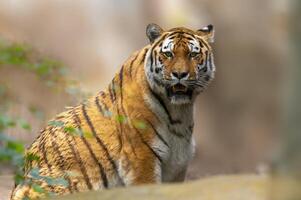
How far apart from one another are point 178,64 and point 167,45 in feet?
0.78

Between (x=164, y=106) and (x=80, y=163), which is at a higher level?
(x=164, y=106)

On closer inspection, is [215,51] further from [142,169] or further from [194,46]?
[142,169]

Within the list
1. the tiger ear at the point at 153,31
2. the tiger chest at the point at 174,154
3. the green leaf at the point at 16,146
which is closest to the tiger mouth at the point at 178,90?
the tiger chest at the point at 174,154

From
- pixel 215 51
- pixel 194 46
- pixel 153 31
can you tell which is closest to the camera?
pixel 194 46

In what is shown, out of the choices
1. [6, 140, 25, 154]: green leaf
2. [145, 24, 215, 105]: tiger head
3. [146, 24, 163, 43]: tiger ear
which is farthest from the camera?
[146, 24, 163, 43]: tiger ear

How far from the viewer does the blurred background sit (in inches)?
466

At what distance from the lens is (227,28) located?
40.7 ft

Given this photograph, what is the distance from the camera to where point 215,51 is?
41.1ft

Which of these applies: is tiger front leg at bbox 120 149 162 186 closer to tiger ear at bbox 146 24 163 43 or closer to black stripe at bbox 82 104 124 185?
black stripe at bbox 82 104 124 185

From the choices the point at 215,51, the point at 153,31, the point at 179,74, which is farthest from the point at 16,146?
the point at 215,51

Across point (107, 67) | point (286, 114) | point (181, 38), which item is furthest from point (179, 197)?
point (107, 67)

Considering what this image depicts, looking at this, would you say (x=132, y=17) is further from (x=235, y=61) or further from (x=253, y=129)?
(x=253, y=129)

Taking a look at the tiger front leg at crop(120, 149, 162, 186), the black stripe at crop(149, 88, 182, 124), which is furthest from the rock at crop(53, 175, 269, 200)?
the black stripe at crop(149, 88, 182, 124)

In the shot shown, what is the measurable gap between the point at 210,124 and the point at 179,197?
909cm
